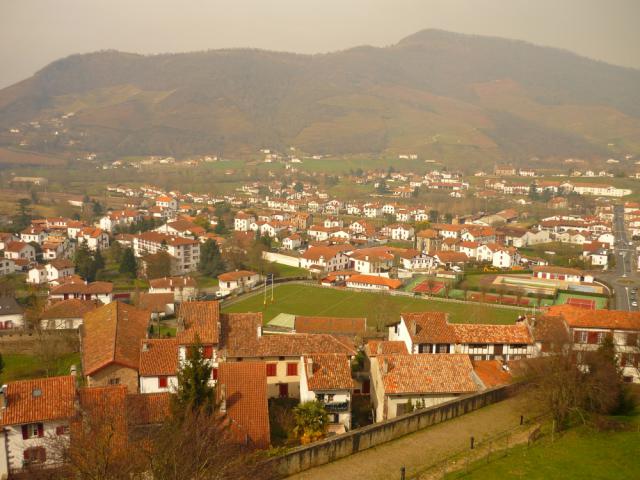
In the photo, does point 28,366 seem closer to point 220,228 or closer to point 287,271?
point 287,271

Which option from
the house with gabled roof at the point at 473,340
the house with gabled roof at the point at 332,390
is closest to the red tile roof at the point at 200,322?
the house with gabled roof at the point at 332,390

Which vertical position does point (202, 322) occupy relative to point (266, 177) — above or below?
below

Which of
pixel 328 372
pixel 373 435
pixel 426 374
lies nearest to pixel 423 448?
pixel 373 435

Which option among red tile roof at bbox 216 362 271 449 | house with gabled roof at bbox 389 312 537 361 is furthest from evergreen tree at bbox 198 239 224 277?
red tile roof at bbox 216 362 271 449

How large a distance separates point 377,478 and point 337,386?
4.82 meters

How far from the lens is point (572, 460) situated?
15.3m

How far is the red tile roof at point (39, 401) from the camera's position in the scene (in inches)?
650

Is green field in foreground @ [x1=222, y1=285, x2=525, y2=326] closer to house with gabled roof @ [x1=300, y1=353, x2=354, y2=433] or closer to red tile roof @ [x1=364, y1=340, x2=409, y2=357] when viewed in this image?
red tile roof @ [x1=364, y1=340, x2=409, y2=357]

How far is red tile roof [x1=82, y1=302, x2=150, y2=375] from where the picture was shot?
75.0 ft

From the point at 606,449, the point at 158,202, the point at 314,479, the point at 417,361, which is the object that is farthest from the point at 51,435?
the point at 158,202

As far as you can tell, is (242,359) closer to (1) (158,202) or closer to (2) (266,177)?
(1) (158,202)

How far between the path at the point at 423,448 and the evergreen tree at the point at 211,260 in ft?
132

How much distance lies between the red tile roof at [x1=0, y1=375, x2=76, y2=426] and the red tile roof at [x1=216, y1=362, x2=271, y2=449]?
428 centimetres

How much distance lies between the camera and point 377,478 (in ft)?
47.5
